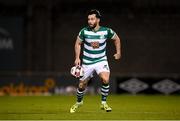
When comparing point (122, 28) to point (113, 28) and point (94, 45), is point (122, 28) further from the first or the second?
point (94, 45)

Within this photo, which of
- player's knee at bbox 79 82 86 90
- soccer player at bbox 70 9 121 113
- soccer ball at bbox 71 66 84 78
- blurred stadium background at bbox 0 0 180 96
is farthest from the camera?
blurred stadium background at bbox 0 0 180 96

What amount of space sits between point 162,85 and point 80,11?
5986 millimetres

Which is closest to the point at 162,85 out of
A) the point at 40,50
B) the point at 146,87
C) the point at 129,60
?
the point at 146,87

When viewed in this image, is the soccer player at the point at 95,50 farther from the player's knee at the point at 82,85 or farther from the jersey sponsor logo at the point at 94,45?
the player's knee at the point at 82,85

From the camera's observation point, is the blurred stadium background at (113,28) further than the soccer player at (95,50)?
Yes

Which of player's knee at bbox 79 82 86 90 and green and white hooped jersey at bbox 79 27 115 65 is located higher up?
green and white hooped jersey at bbox 79 27 115 65

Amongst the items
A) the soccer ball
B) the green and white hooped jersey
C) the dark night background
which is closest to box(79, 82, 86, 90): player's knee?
the soccer ball

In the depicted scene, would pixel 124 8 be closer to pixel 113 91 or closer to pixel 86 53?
pixel 113 91

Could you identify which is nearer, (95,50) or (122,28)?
(95,50)

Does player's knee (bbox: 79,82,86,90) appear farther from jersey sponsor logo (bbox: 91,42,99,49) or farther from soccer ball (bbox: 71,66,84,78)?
jersey sponsor logo (bbox: 91,42,99,49)

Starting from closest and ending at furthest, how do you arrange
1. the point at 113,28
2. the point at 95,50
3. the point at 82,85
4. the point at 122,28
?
the point at 95,50, the point at 82,85, the point at 113,28, the point at 122,28

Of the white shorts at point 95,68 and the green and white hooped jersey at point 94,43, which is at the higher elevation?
the green and white hooped jersey at point 94,43

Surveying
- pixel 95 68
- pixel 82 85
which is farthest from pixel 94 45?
pixel 82 85

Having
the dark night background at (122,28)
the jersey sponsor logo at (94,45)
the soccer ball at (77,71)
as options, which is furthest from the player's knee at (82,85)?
the dark night background at (122,28)
